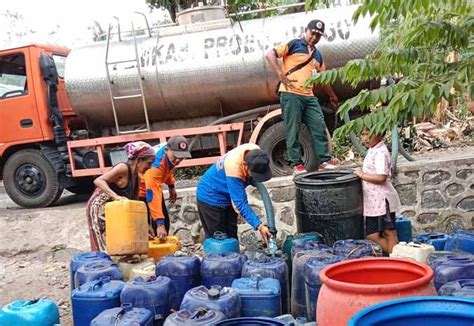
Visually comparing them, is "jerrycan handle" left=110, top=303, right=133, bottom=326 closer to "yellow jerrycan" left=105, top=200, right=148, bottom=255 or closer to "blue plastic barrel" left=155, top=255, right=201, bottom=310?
"blue plastic barrel" left=155, top=255, right=201, bottom=310

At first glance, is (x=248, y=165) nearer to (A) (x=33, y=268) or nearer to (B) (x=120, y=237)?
(B) (x=120, y=237)

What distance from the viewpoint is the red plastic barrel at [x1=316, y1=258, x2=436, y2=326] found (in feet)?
7.32

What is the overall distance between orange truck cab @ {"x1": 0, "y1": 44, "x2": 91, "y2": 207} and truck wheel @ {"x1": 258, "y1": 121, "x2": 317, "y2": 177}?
10.6 ft

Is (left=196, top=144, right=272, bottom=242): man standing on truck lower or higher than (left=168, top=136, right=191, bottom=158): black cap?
lower

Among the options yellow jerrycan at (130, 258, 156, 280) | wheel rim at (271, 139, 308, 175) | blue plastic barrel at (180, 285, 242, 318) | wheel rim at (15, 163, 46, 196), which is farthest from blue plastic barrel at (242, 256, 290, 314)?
wheel rim at (15, 163, 46, 196)

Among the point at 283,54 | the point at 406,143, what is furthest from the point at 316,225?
the point at 406,143

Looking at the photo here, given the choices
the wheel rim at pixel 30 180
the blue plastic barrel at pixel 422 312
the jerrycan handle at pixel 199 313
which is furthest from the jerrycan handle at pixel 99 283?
the wheel rim at pixel 30 180

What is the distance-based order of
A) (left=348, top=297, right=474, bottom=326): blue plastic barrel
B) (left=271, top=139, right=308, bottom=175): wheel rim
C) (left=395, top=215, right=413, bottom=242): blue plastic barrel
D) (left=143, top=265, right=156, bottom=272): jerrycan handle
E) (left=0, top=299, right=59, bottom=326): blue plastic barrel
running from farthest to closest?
(left=271, top=139, right=308, bottom=175): wheel rim
(left=395, top=215, right=413, bottom=242): blue plastic barrel
(left=143, top=265, right=156, bottom=272): jerrycan handle
(left=0, top=299, right=59, bottom=326): blue plastic barrel
(left=348, top=297, right=474, bottom=326): blue plastic barrel

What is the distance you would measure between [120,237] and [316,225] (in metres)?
1.66

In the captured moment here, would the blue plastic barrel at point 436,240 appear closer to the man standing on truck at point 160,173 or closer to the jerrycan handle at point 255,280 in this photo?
the jerrycan handle at point 255,280

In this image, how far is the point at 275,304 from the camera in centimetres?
314

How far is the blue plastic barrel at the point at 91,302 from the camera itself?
3.23 meters

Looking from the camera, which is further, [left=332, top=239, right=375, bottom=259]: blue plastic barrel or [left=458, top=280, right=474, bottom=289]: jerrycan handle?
[left=332, top=239, right=375, bottom=259]: blue plastic barrel

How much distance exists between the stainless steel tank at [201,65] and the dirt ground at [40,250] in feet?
5.69
